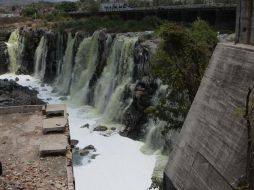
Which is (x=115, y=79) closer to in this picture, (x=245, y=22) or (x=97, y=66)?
(x=97, y=66)

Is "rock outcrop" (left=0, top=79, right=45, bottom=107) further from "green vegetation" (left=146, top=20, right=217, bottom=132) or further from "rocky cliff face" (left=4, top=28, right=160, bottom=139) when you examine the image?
"green vegetation" (left=146, top=20, right=217, bottom=132)

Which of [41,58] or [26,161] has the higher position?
[26,161]

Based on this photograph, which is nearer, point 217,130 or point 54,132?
point 217,130

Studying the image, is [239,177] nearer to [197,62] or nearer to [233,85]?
[233,85]

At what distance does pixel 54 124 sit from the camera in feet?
49.2

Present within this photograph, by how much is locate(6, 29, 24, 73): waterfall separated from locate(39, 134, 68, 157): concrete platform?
3583cm

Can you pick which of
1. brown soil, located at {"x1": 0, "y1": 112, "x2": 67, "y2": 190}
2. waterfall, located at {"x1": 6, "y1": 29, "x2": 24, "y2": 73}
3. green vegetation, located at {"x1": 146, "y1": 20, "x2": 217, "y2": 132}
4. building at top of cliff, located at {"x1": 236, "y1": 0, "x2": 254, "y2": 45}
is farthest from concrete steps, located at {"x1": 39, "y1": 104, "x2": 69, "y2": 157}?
waterfall, located at {"x1": 6, "y1": 29, "x2": 24, "y2": 73}

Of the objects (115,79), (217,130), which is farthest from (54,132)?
(115,79)

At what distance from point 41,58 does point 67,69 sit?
256 inches

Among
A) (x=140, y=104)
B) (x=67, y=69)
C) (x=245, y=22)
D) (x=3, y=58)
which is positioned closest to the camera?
(x=245, y=22)

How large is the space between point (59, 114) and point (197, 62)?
6093 millimetres

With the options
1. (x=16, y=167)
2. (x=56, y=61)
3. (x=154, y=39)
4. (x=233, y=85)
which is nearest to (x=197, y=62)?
(x=233, y=85)

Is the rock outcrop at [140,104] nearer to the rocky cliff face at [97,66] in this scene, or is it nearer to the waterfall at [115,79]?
the rocky cliff face at [97,66]

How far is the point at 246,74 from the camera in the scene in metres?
12.9
